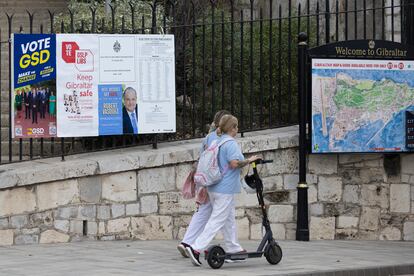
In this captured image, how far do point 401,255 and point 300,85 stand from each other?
2.54 meters

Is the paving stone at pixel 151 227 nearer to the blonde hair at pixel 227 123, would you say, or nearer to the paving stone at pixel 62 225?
the paving stone at pixel 62 225

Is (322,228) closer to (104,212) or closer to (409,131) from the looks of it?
(409,131)

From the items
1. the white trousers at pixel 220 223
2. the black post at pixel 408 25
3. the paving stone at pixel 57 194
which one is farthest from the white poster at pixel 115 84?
the black post at pixel 408 25

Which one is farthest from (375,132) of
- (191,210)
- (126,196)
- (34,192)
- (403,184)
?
(34,192)

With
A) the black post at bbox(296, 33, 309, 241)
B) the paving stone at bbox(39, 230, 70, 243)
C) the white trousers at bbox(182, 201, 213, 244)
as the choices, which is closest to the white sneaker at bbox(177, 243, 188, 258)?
the white trousers at bbox(182, 201, 213, 244)

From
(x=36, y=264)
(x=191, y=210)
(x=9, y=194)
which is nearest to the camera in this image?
(x=36, y=264)

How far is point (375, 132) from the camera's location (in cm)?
1298

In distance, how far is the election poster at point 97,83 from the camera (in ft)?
37.9

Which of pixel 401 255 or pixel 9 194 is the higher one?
pixel 9 194

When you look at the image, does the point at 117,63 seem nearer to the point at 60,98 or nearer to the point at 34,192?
the point at 60,98

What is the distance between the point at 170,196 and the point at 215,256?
228 cm

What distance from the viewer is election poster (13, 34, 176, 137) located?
1154 cm

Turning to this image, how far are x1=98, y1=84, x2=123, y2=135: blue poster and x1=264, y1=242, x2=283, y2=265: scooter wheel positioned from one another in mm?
2738

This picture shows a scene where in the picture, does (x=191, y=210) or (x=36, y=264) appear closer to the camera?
(x=36, y=264)
